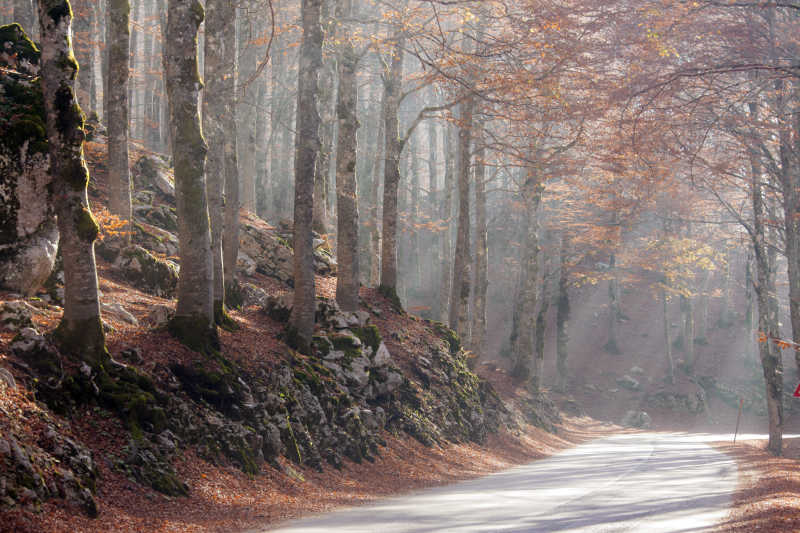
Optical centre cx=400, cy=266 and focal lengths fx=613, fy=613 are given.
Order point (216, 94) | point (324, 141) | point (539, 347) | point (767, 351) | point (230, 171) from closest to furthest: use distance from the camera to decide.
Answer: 1. point (216, 94)
2. point (230, 171)
3. point (767, 351)
4. point (324, 141)
5. point (539, 347)

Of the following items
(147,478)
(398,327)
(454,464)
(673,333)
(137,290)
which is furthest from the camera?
(673,333)

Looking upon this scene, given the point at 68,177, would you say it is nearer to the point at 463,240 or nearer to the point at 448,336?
the point at 448,336

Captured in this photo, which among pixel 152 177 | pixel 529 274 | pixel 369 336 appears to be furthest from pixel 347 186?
pixel 529 274

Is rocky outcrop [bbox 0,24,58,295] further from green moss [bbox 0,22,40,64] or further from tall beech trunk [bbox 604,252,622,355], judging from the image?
tall beech trunk [bbox 604,252,622,355]

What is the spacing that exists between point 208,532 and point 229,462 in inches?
85.9

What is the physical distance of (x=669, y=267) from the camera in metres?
32.6

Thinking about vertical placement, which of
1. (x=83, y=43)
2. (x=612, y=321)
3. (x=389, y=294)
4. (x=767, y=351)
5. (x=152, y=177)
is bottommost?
(x=767, y=351)

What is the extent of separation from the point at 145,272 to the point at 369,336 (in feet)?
16.3

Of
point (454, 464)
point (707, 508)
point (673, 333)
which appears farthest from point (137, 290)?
point (673, 333)

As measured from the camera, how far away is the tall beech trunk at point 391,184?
17.3 metres

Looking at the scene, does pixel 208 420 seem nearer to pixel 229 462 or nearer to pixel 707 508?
pixel 229 462

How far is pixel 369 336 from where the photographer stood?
551 inches

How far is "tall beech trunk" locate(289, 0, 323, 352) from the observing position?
12.2m

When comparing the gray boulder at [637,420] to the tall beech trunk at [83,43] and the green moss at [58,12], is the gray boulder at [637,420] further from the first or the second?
the green moss at [58,12]
